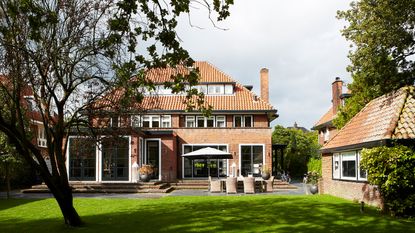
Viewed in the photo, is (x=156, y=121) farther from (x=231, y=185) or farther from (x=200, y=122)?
(x=231, y=185)

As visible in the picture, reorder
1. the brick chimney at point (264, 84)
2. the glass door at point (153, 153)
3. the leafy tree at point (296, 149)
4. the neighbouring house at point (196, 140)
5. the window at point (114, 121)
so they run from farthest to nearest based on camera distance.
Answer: the leafy tree at point (296, 149) < the brick chimney at point (264, 84) < the glass door at point (153, 153) < the neighbouring house at point (196, 140) < the window at point (114, 121)

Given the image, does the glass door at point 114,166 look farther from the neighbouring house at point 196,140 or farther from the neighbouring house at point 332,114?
the neighbouring house at point 332,114

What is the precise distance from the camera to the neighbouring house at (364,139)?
50.8 ft

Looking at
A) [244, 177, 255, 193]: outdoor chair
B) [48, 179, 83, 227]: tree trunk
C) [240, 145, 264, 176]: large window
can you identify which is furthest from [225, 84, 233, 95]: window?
[48, 179, 83, 227]: tree trunk

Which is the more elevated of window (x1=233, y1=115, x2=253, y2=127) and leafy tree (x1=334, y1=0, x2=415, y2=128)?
leafy tree (x1=334, y1=0, x2=415, y2=128)

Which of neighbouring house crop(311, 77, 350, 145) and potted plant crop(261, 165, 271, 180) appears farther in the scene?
neighbouring house crop(311, 77, 350, 145)

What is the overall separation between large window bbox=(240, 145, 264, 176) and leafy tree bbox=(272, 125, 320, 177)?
12.2m

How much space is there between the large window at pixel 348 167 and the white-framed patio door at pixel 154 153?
46.1 feet

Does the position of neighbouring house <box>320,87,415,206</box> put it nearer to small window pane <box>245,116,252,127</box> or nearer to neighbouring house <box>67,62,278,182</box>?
neighbouring house <box>67,62,278,182</box>

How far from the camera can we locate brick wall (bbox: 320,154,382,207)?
54.1 ft

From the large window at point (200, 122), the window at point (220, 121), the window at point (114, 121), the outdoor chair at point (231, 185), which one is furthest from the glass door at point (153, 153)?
the window at point (114, 121)

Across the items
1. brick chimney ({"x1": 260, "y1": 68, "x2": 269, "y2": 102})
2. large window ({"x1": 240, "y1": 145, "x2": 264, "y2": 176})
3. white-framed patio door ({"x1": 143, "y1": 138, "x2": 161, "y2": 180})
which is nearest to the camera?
white-framed patio door ({"x1": 143, "y1": 138, "x2": 161, "y2": 180})

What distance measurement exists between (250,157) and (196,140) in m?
4.22

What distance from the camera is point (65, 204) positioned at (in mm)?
12805
